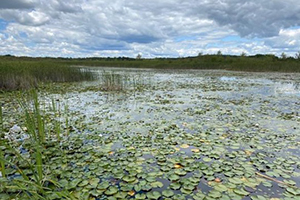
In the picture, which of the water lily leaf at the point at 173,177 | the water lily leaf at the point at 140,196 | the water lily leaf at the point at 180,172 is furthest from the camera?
the water lily leaf at the point at 180,172

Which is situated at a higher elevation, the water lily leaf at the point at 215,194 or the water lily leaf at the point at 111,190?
the water lily leaf at the point at 215,194

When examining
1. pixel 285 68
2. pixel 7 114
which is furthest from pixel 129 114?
pixel 285 68

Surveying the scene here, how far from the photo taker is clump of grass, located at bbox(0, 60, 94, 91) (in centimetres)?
875

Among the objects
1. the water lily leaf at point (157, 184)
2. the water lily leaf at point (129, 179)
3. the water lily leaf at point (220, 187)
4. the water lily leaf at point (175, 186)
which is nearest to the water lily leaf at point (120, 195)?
the water lily leaf at point (129, 179)

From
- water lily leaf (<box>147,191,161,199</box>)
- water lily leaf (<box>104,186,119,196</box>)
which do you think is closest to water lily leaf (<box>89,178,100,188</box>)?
water lily leaf (<box>104,186,119,196</box>)

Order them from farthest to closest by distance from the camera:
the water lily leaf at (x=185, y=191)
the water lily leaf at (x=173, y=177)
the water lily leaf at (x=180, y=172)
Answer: the water lily leaf at (x=180, y=172), the water lily leaf at (x=173, y=177), the water lily leaf at (x=185, y=191)

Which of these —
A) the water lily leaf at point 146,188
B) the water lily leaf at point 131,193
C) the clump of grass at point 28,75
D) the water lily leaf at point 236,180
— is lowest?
the water lily leaf at point 131,193

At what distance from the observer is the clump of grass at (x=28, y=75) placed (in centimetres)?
875

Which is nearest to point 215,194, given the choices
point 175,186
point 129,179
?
point 175,186

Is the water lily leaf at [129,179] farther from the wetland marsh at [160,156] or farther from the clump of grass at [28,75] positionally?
the clump of grass at [28,75]

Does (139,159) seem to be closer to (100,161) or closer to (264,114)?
(100,161)

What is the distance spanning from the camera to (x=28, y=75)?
29.8ft

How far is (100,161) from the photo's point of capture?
9.77ft

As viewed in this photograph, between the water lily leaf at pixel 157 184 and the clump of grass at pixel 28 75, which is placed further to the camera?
the clump of grass at pixel 28 75
